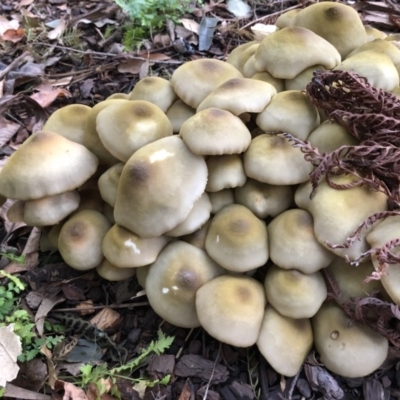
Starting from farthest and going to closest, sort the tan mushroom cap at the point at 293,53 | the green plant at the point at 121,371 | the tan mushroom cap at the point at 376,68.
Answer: the tan mushroom cap at the point at 293,53 < the tan mushroom cap at the point at 376,68 < the green plant at the point at 121,371

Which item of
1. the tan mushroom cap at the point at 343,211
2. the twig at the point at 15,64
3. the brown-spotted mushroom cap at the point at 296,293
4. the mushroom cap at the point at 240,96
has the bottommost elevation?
the twig at the point at 15,64

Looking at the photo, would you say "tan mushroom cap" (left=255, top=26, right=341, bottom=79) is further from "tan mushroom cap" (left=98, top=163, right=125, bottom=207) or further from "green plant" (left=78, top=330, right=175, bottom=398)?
"green plant" (left=78, top=330, right=175, bottom=398)

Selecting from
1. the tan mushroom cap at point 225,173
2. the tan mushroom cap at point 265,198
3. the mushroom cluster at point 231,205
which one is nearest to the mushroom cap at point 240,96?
Result: the mushroom cluster at point 231,205

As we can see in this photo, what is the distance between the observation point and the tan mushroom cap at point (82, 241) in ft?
8.41

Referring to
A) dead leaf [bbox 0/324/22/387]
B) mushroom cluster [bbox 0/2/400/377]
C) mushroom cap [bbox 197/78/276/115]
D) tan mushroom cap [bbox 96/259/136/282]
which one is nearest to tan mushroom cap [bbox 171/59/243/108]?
mushroom cluster [bbox 0/2/400/377]

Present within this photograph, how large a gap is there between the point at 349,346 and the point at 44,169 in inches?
68.5

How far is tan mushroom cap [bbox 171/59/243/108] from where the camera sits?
8.81 feet

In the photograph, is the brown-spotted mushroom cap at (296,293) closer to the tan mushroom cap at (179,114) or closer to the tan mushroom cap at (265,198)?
the tan mushroom cap at (265,198)

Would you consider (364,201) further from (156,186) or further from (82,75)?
(82,75)

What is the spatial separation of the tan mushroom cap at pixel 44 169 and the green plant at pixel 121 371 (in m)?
0.91

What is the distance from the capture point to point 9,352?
226 cm

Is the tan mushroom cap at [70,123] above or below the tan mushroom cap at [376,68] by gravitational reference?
below

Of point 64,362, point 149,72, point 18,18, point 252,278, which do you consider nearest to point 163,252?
point 252,278

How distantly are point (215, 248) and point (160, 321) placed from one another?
23.4 inches
